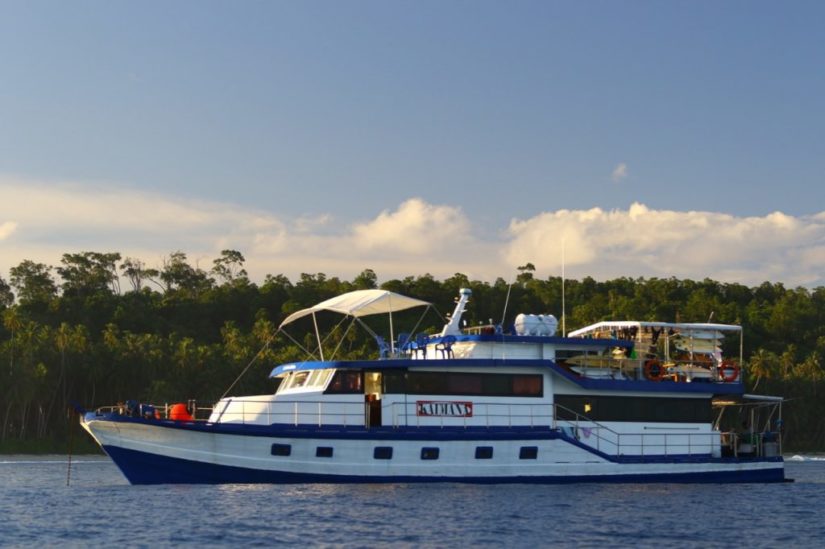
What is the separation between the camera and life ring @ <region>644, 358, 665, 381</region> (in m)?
32.9

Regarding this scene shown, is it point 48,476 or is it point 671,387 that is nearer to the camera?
point 671,387

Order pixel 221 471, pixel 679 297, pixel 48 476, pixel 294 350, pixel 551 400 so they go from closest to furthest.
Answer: pixel 221 471 < pixel 551 400 < pixel 48 476 < pixel 294 350 < pixel 679 297

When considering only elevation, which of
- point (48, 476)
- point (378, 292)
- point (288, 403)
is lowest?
point (48, 476)

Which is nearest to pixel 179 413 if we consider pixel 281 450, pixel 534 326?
pixel 281 450

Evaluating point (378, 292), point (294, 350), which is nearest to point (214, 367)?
point (294, 350)

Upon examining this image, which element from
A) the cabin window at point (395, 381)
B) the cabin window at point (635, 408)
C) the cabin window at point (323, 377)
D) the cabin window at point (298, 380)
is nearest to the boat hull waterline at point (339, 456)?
the cabin window at point (635, 408)

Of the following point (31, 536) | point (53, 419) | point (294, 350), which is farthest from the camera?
point (294, 350)

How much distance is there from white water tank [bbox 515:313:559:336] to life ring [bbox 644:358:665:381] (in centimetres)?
299

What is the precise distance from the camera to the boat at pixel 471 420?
29375mm

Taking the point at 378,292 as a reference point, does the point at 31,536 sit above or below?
below

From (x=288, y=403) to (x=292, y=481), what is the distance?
6.82 ft

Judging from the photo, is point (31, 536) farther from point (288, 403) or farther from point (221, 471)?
point (288, 403)

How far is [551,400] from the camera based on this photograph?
31875mm

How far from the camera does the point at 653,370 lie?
3291 centimetres
